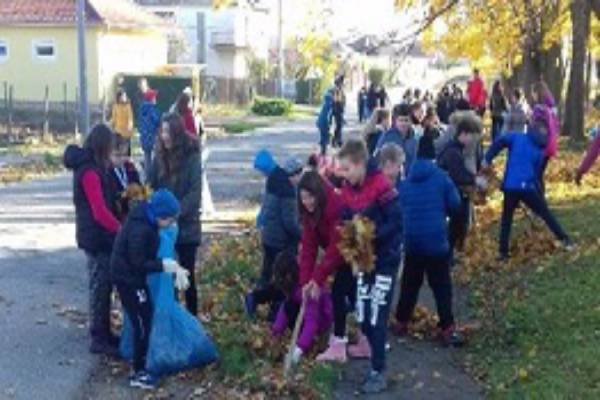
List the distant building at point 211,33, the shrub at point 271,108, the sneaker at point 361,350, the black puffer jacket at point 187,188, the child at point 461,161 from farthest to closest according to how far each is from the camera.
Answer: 1. the distant building at point 211,33
2. the shrub at point 271,108
3. the child at point 461,161
4. the black puffer jacket at point 187,188
5. the sneaker at point 361,350

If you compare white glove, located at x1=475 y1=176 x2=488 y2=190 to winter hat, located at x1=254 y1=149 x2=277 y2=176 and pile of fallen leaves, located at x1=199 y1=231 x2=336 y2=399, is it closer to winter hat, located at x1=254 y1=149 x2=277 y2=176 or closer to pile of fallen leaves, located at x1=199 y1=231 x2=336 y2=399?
pile of fallen leaves, located at x1=199 y1=231 x2=336 y2=399

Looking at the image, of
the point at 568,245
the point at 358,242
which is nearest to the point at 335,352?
the point at 358,242

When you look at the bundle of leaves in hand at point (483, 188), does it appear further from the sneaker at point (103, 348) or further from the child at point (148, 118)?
the child at point (148, 118)

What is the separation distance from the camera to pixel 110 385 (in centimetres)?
796

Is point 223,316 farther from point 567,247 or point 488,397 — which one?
point 567,247

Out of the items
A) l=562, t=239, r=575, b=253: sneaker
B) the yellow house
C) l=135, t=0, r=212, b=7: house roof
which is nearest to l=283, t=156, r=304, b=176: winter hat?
l=562, t=239, r=575, b=253: sneaker

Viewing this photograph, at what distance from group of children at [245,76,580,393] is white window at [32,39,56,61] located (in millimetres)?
35834

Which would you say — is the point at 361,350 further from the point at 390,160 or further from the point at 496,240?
the point at 496,240

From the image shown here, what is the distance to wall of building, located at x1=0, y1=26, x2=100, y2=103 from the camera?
145ft

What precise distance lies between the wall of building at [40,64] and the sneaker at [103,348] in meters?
36.2

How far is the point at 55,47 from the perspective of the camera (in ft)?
146

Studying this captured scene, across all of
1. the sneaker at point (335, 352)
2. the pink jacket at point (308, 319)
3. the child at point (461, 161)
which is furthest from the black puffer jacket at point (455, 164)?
the sneaker at point (335, 352)

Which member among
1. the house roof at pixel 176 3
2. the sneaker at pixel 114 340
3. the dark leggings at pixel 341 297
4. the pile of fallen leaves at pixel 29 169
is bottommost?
the pile of fallen leaves at pixel 29 169

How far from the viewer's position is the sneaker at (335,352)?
8.34 m
